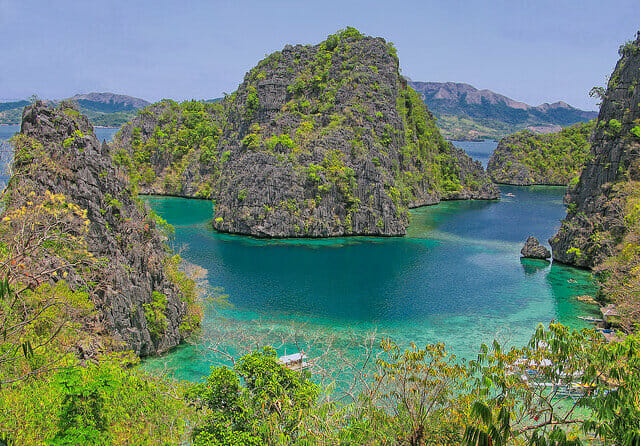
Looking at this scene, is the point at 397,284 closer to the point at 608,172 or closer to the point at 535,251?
the point at 535,251

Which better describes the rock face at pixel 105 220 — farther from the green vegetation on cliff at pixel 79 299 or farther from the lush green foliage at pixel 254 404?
the lush green foliage at pixel 254 404

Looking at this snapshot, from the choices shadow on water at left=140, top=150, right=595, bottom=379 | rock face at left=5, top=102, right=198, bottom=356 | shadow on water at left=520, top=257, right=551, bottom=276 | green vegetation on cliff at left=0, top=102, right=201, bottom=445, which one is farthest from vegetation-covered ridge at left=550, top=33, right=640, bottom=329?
green vegetation on cliff at left=0, top=102, right=201, bottom=445

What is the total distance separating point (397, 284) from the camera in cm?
4519

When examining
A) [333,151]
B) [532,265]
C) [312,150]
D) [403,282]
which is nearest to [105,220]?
[403,282]

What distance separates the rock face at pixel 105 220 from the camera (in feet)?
80.4

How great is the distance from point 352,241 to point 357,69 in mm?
37318

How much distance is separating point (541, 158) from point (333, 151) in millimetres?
94934

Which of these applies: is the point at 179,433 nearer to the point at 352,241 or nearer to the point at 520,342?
the point at 520,342

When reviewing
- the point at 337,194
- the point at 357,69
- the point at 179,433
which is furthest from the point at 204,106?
the point at 179,433

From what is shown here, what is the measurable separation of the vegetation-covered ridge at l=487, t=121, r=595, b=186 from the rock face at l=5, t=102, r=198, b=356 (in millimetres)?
126899

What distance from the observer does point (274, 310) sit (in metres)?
37.3

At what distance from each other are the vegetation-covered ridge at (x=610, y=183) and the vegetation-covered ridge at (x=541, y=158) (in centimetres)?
8559

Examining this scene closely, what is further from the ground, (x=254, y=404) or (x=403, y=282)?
(x=254, y=404)

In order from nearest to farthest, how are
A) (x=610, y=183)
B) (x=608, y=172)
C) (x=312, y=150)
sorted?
(x=610, y=183) → (x=608, y=172) → (x=312, y=150)
